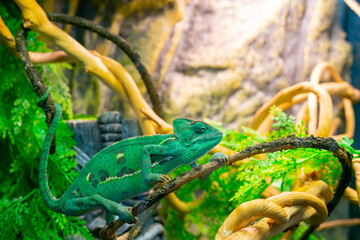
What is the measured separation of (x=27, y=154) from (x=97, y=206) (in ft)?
2.17

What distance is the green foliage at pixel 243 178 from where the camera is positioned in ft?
2.96

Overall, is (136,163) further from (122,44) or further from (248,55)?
(248,55)

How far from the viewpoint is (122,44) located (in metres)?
1.03

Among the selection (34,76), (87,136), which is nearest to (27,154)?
(34,76)

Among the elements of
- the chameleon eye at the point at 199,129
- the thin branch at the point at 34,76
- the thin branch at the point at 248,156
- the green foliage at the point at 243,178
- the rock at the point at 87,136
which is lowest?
the green foliage at the point at 243,178

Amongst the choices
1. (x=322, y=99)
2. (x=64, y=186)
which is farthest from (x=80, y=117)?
(x=322, y=99)

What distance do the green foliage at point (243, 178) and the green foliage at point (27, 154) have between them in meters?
0.40

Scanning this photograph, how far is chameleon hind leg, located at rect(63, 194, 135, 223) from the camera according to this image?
2.13ft

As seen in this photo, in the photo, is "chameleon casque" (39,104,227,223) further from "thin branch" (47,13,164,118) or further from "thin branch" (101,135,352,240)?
"thin branch" (47,13,164,118)

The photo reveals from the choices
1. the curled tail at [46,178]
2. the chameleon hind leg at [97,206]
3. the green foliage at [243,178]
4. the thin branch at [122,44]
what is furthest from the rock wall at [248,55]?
the chameleon hind leg at [97,206]

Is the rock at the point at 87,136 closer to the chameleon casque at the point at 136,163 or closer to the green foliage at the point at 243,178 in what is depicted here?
the chameleon casque at the point at 136,163

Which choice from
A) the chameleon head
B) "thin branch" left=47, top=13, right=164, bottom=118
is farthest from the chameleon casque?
"thin branch" left=47, top=13, right=164, bottom=118

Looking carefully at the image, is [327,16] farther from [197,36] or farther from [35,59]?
[35,59]

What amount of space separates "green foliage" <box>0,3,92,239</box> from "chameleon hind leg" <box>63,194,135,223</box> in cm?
17
